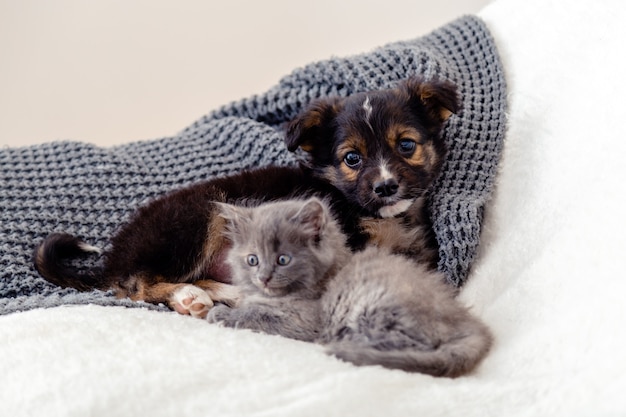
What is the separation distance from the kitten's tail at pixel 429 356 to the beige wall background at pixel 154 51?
2.38 metres

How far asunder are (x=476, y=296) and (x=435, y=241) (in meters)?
0.27

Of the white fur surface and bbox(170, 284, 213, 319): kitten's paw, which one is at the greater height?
the white fur surface

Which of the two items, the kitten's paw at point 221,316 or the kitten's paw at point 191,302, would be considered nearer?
the kitten's paw at point 221,316

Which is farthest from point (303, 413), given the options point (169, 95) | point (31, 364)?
point (169, 95)

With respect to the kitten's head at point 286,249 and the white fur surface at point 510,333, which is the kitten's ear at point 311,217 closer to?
the kitten's head at point 286,249

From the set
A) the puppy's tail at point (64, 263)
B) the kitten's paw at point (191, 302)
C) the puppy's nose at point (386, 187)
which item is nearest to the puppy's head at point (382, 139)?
the puppy's nose at point (386, 187)

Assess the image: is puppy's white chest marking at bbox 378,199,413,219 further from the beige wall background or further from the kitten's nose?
the beige wall background

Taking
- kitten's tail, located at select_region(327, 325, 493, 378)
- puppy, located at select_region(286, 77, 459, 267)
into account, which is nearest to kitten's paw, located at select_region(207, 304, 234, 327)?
kitten's tail, located at select_region(327, 325, 493, 378)

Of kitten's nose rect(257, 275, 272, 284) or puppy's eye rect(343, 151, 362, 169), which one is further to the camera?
puppy's eye rect(343, 151, 362, 169)

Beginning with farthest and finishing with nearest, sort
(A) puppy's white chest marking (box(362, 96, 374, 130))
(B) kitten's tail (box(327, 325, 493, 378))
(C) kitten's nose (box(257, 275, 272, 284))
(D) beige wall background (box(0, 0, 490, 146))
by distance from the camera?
(D) beige wall background (box(0, 0, 490, 146)) < (A) puppy's white chest marking (box(362, 96, 374, 130)) < (C) kitten's nose (box(257, 275, 272, 284)) < (B) kitten's tail (box(327, 325, 493, 378))

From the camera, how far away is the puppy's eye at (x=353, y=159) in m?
2.09

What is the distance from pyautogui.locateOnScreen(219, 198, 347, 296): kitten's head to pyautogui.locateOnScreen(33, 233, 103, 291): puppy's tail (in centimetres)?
60

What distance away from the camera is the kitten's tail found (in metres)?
1.41

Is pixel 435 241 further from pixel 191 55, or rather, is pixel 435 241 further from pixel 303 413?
pixel 191 55
